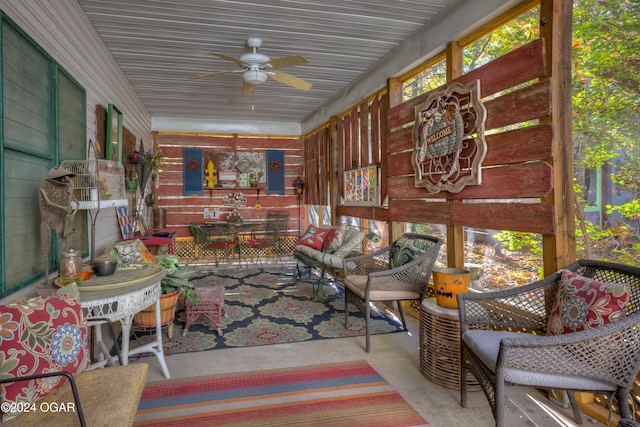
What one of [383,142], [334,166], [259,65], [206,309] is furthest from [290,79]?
[206,309]

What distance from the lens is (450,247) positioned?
11.9 ft

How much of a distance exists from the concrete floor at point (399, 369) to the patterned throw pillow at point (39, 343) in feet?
3.99

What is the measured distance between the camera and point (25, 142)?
2424 millimetres

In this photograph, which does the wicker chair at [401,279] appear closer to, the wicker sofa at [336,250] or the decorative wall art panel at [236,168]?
the wicker sofa at [336,250]

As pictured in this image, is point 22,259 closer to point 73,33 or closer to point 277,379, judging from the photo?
point 277,379

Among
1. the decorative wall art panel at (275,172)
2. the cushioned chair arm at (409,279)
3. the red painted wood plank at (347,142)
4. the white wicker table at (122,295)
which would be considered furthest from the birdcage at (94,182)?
the decorative wall art panel at (275,172)

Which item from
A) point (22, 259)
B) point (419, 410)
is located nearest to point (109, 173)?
point (22, 259)

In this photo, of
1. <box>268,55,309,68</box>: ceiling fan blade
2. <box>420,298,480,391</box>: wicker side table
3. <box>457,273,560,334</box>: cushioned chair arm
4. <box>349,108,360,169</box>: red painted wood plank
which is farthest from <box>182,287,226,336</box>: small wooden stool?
<box>349,108,360,169</box>: red painted wood plank

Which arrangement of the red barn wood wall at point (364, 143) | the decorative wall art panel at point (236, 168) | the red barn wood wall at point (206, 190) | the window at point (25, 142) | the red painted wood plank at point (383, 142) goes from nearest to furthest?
the window at point (25, 142), the red painted wood plank at point (383, 142), the red barn wood wall at point (364, 143), the red barn wood wall at point (206, 190), the decorative wall art panel at point (236, 168)

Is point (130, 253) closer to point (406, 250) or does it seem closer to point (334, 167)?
point (406, 250)

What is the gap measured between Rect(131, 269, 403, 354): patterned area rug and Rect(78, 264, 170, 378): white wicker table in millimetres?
986

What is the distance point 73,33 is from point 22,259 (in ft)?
7.10

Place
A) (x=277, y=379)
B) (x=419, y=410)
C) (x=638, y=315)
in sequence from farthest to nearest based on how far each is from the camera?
(x=277, y=379)
(x=419, y=410)
(x=638, y=315)

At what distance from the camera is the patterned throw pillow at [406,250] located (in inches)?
145
